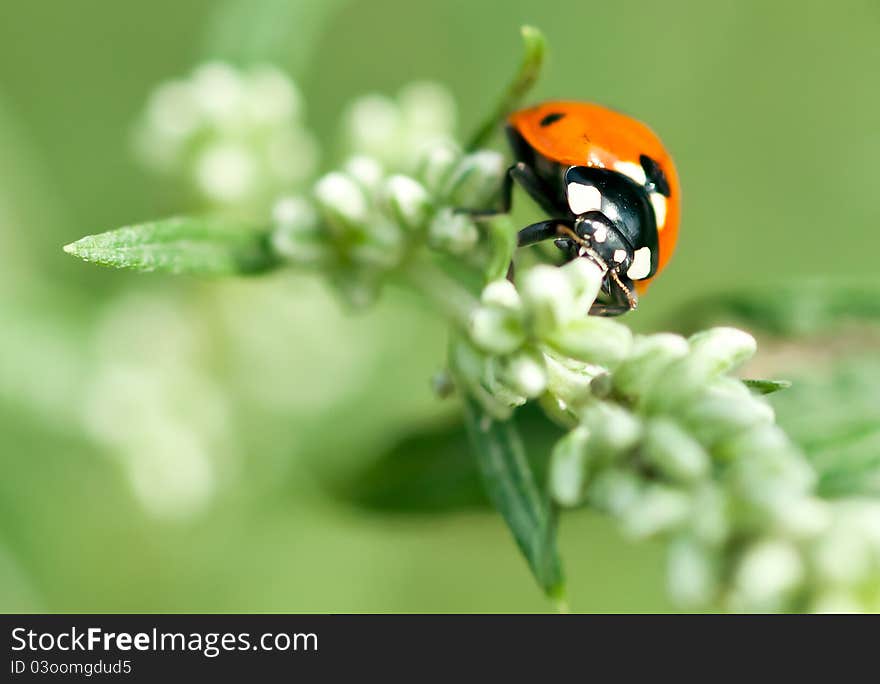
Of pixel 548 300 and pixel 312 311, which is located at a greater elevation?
pixel 312 311

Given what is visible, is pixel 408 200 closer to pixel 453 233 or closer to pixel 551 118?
pixel 453 233

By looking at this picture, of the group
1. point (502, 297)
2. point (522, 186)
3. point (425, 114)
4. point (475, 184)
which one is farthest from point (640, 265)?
point (425, 114)

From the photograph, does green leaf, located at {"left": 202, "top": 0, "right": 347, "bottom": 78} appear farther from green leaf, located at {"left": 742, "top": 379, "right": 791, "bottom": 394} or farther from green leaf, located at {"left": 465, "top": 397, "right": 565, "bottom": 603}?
green leaf, located at {"left": 742, "top": 379, "right": 791, "bottom": 394}

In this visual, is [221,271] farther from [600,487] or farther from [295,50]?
[295,50]

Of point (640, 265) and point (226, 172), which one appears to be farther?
point (226, 172)

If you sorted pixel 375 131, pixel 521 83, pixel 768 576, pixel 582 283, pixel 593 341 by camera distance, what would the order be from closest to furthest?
pixel 768 576
pixel 593 341
pixel 582 283
pixel 521 83
pixel 375 131

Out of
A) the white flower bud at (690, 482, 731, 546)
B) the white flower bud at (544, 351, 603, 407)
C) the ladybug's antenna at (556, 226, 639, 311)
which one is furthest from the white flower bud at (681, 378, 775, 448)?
the ladybug's antenna at (556, 226, 639, 311)

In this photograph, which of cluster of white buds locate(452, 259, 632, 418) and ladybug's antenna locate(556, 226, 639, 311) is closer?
cluster of white buds locate(452, 259, 632, 418)
